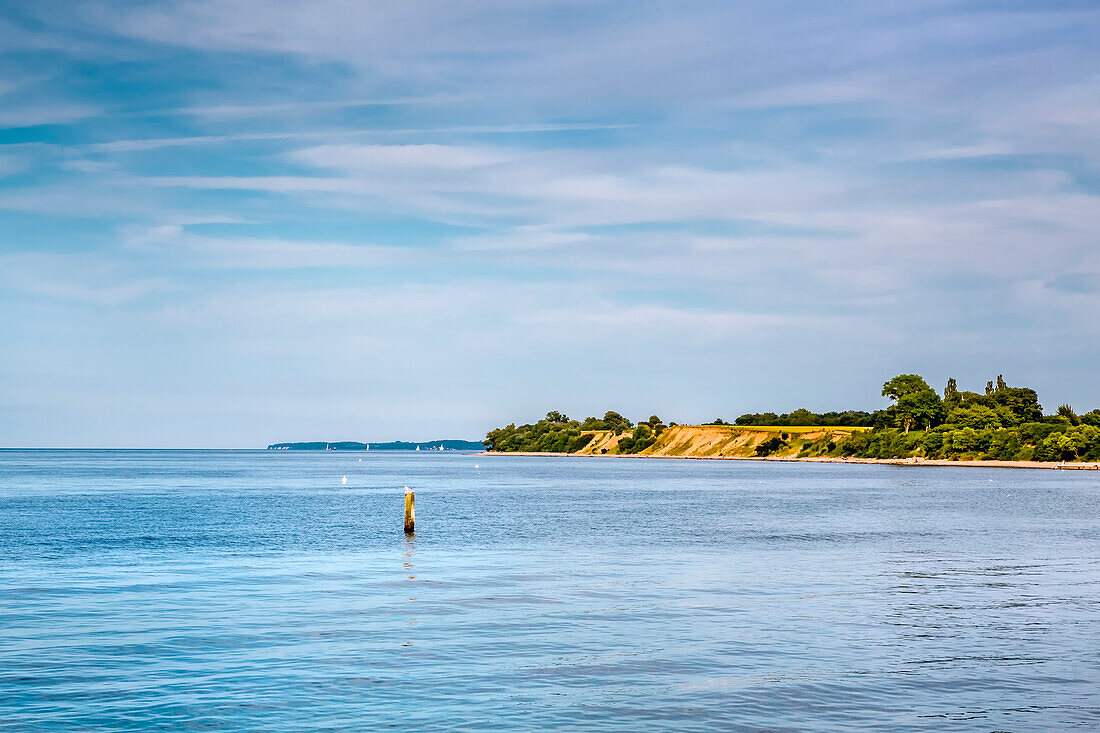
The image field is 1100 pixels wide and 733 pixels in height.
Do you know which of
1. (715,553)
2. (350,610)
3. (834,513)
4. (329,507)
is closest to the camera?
(350,610)

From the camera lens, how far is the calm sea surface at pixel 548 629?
68.9 feet

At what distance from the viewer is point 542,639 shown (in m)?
28.2

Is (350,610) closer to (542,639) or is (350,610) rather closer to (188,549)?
(542,639)

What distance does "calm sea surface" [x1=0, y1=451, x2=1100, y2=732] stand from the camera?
68.9ft

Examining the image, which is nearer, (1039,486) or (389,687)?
(389,687)

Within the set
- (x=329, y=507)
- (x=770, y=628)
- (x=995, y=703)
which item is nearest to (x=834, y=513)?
A: (x=329, y=507)

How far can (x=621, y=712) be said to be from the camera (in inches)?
822

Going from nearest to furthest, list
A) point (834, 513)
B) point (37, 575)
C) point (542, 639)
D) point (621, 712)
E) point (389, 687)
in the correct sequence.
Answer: point (621, 712) < point (389, 687) < point (542, 639) < point (37, 575) < point (834, 513)

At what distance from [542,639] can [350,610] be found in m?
8.21

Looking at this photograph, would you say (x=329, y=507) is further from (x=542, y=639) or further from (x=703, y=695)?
(x=703, y=695)

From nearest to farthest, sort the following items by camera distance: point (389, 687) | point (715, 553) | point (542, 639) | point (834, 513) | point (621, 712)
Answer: point (621, 712)
point (389, 687)
point (542, 639)
point (715, 553)
point (834, 513)

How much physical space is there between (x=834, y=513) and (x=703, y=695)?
67246 millimetres

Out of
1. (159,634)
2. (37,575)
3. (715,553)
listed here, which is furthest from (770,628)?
(37,575)

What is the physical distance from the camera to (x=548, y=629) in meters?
29.7
